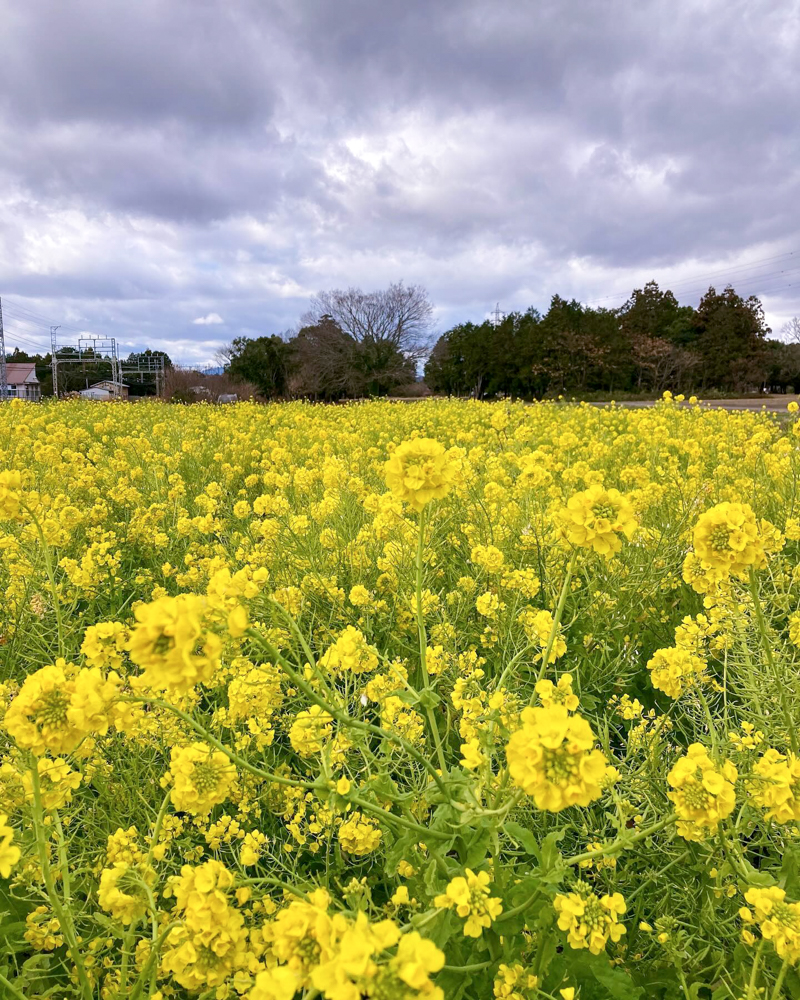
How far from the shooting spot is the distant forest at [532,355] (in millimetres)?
34594

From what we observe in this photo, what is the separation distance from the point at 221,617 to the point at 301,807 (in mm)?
1055

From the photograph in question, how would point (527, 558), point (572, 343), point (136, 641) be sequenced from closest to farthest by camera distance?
1. point (136, 641)
2. point (527, 558)
3. point (572, 343)

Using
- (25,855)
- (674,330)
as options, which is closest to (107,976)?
(25,855)

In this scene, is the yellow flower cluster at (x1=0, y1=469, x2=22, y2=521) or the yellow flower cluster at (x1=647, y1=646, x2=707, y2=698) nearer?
the yellow flower cluster at (x1=647, y1=646, x2=707, y2=698)

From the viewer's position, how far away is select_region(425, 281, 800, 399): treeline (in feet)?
113

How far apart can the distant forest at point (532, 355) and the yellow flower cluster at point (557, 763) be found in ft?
92.3

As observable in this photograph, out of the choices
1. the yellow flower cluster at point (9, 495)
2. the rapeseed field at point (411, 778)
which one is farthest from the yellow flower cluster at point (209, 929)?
the yellow flower cluster at point (9, 495)

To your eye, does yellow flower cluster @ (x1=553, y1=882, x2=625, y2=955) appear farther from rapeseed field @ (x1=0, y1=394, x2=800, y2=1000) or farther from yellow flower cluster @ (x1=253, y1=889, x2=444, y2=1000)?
yellow flower cluster @ (x1=253, y1=889, x2=444, y2=1000)

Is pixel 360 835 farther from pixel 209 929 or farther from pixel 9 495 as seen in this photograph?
pixel 9 495

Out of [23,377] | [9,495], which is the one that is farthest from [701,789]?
[23,377]

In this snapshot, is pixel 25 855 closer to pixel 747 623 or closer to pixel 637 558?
pixel 747 623

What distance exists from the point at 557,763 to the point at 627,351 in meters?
37.8

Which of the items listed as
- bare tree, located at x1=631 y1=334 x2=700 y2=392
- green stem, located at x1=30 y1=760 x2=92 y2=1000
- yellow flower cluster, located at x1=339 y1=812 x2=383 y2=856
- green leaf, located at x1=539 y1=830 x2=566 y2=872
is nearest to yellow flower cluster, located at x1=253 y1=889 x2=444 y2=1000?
green leaf, located at x1=539 y1=830 x2=566 y2=872

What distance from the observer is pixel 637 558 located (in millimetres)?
2939
